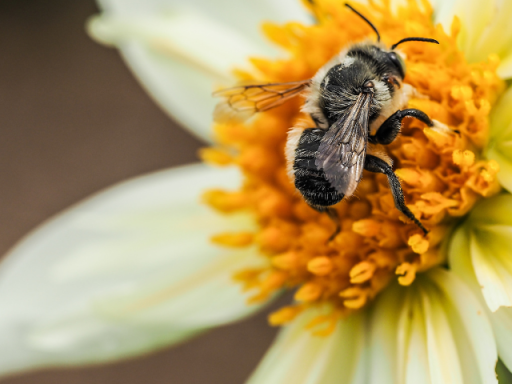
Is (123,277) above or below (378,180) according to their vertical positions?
above

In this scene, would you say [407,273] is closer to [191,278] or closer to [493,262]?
[493,262]

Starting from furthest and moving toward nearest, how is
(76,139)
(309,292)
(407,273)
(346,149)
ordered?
(76,139) < (309,292) < (407,273) < (346,149)

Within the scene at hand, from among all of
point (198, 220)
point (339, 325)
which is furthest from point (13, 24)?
point (339, 325)

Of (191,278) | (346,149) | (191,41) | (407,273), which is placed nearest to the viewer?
(346,149)

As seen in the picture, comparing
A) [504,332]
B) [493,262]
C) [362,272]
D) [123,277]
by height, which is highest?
[123,277]

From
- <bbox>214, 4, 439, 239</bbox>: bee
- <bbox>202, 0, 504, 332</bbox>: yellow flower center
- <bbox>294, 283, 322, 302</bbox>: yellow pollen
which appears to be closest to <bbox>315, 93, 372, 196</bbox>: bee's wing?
Answer: <bbox>214, 4, 439, 239</bbox>: bee

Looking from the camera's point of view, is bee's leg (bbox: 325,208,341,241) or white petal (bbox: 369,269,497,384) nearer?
white petal (bbox: 369,269,497,384)

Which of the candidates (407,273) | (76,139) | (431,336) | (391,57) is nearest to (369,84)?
(391,57)

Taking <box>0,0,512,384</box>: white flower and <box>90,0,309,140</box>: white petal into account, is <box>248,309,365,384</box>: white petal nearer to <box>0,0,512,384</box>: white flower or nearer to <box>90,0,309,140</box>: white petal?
<box>0,0,512,384</box>: white flower
